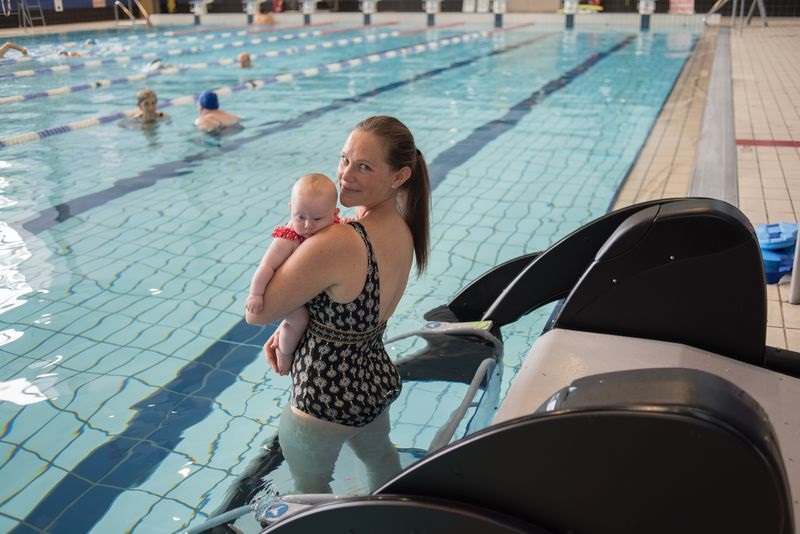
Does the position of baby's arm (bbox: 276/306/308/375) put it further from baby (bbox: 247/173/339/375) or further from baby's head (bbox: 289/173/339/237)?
baby's head (bbox: 289/173/339/237)

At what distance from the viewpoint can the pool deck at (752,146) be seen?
398 centimetres

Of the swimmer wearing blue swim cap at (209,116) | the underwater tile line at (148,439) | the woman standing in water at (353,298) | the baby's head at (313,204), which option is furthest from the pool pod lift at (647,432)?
the swimmer wearing blue swim cap at (209,116)

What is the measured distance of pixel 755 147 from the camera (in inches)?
221

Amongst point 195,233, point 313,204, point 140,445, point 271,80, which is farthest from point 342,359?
point 271,80

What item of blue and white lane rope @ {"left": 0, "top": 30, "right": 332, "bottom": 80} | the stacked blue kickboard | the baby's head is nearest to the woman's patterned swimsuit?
the baby's head

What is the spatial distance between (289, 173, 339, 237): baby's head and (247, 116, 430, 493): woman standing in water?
0.03 metres

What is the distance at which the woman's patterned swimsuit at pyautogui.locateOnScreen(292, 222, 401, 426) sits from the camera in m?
1.75

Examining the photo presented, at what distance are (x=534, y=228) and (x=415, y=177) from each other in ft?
9.29

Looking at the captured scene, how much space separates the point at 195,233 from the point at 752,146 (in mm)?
3985

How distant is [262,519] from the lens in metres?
1.58

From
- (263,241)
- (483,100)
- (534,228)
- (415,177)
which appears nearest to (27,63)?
(483,100)

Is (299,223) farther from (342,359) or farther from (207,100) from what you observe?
(207,100)

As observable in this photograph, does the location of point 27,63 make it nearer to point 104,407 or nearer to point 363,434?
point 104,407

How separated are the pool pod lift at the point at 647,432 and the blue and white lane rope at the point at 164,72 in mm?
9389
